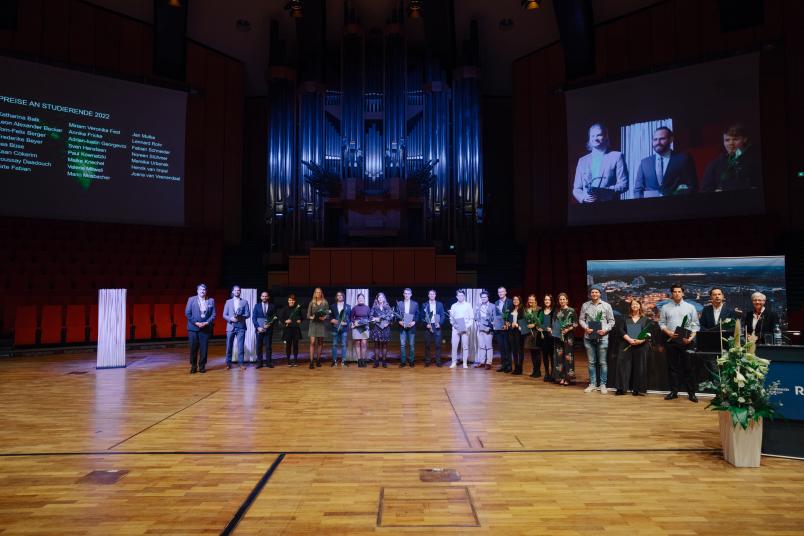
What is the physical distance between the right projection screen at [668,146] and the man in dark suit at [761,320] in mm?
6899

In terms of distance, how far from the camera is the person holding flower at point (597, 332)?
20.8ft

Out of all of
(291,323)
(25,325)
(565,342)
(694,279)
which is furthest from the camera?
(25,325)

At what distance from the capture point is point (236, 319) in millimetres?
8383

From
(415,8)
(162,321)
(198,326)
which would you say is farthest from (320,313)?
(415,8)

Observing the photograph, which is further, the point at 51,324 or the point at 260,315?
the point at 51,324

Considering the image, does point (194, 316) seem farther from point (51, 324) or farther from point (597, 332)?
point (597, 332)

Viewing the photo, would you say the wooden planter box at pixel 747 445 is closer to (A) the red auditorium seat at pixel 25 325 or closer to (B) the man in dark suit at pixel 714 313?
(B) the man in dark suit at pixel 714 313

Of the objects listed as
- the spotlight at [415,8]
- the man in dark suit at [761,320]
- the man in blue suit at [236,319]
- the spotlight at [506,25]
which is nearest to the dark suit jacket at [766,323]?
the man in dark suit at [761,320]

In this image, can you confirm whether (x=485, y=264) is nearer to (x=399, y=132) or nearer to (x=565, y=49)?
(x=399, y=132)

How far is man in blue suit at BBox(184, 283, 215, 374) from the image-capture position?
25.7 feet

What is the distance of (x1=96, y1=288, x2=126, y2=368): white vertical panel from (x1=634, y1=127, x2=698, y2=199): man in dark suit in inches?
444

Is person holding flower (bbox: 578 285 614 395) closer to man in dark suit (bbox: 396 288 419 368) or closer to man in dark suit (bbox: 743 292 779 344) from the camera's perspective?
man in dark suit (bbox: 743 292 779 344)

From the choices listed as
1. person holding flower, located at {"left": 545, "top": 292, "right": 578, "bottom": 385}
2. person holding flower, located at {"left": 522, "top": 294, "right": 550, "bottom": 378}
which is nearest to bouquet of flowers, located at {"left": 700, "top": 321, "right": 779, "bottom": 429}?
person holding flower, located at {"left": 545, "top": 292, "right": 578, "bottom": 385}

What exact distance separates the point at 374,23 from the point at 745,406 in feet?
44.0
